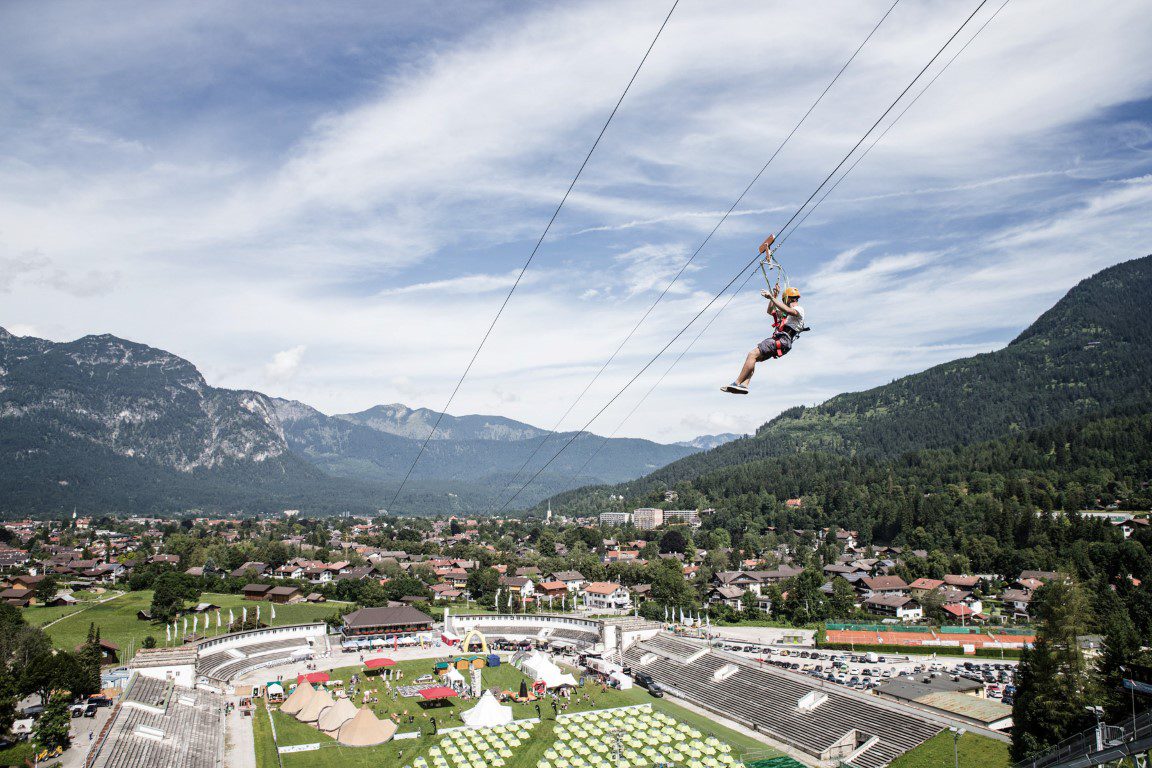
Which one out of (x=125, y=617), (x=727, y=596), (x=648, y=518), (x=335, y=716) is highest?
(x=648, y=518)

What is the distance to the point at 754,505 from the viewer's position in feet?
441

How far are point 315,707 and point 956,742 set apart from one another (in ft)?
87.3

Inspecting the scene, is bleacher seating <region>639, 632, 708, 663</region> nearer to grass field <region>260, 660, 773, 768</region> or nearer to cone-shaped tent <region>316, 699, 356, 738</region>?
grass field <region>260, 660, 773, 768</region>

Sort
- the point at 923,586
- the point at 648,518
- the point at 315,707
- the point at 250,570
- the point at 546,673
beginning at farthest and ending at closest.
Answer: the point at 648,518 < the point at 250,570 < the point at 923,586 < the point at 546,673 < the point at 315,707

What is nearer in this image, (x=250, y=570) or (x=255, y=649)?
(x=255, y=649)

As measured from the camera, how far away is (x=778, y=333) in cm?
1055

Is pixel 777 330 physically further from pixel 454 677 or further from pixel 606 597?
pixel 606 597

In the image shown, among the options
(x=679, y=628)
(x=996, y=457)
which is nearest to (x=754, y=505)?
(x=996, y=457)

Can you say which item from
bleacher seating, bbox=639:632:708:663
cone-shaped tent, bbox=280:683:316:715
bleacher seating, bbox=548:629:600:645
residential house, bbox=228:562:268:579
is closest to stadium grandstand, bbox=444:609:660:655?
bleacher seating, bbox=548:629:600:645

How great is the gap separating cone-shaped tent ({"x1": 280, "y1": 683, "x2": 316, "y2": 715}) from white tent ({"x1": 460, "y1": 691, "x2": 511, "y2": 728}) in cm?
764

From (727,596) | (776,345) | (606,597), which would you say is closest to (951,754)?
(776,345)

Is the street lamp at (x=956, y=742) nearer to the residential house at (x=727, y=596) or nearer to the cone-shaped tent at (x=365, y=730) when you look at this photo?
the cone-shaped tent at (x=365, y=730)

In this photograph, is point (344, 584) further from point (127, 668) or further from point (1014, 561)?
point (1014, 561)

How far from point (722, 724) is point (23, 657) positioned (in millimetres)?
34700
